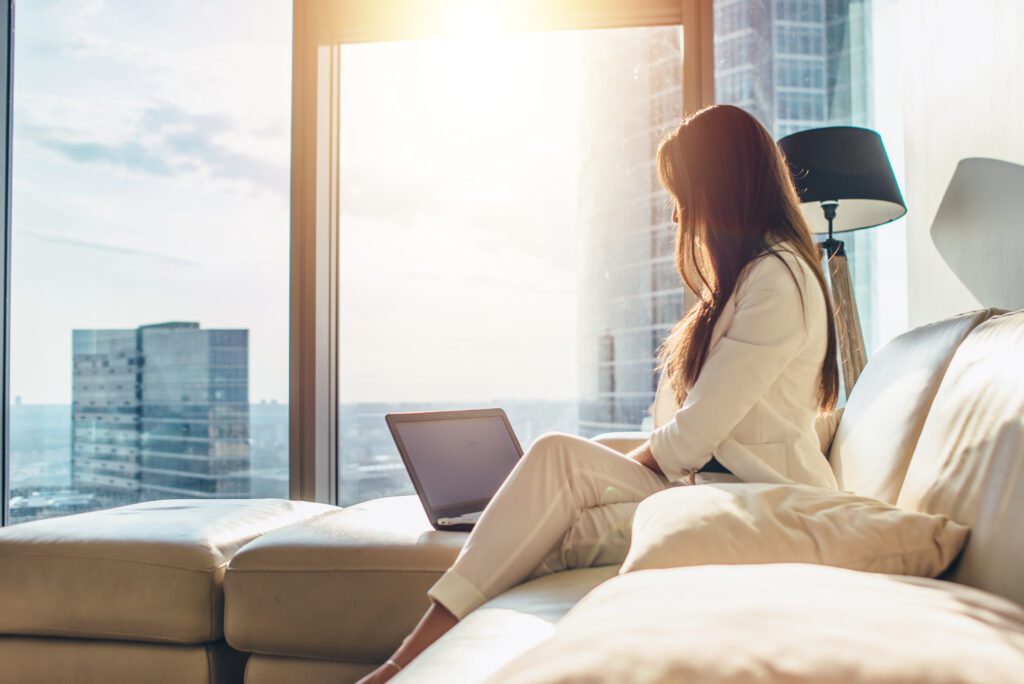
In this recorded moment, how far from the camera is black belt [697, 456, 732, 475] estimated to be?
1740mm

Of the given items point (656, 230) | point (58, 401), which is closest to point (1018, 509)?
point (656, 230)

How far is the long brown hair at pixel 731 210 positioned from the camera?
1.79 metres

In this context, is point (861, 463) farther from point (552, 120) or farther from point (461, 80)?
point (461, 80)

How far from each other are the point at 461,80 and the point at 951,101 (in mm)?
1949

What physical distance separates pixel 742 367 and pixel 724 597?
1049 millimetres

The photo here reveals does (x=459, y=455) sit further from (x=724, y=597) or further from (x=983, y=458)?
(x=724, y=597)

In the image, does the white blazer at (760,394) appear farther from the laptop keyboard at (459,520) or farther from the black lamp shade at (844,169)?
the black lamp shade at (844,169)

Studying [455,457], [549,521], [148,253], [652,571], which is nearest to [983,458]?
[652,571]

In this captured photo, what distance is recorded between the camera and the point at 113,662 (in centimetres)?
176

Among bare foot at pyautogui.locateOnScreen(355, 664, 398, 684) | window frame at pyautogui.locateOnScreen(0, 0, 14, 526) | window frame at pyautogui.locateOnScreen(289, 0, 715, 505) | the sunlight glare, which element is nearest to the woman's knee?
bare foot at pyautogui.locateOnScreen(355, 664, 398, 684)

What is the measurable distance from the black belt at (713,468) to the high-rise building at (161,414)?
220cm

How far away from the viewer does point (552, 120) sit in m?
3.45

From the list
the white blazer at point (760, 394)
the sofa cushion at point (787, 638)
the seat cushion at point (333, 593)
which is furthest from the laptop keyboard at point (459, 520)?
the sofa cushion at point (787, 638)

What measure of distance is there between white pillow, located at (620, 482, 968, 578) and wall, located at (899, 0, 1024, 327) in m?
1.04
